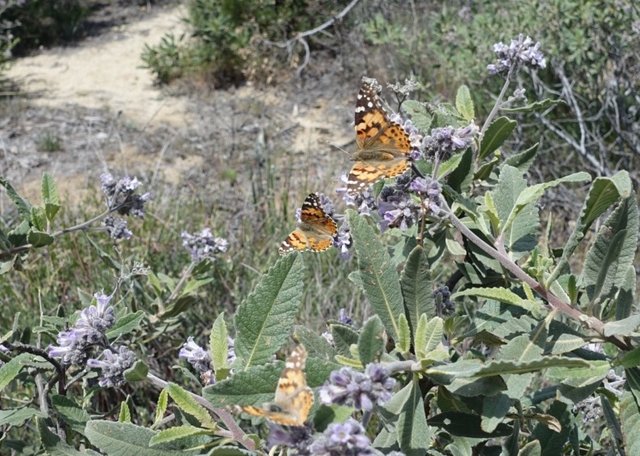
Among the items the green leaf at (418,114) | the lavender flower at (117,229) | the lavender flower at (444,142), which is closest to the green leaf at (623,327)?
the lavender flower at (444,142)

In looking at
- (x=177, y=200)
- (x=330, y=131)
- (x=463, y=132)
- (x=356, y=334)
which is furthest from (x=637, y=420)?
(x=330, y=131)

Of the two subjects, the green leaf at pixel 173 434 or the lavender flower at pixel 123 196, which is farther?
the lavender flower at pixel 123 196

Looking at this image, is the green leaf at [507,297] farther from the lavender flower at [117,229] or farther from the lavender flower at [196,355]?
the lavender flower at [117,229]

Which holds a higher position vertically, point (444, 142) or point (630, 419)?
point (444, 142)

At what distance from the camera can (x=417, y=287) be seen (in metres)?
1.13

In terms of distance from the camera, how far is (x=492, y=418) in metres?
1.01

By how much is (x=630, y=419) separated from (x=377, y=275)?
17.4 inches

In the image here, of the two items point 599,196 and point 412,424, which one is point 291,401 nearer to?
point 412,424

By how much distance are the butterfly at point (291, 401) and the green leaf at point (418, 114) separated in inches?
33.6

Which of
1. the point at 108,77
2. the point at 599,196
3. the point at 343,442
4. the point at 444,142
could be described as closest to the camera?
the point at 343,442

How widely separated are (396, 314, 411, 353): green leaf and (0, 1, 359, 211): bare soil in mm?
→ 3562

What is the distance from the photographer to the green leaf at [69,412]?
1.32 m

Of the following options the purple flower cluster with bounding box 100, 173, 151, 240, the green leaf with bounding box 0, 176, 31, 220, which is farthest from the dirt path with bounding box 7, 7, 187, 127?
the green leaf with bounding box 0, 176, 31, 220

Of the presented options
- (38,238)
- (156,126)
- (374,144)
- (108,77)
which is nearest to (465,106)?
(374,144)
